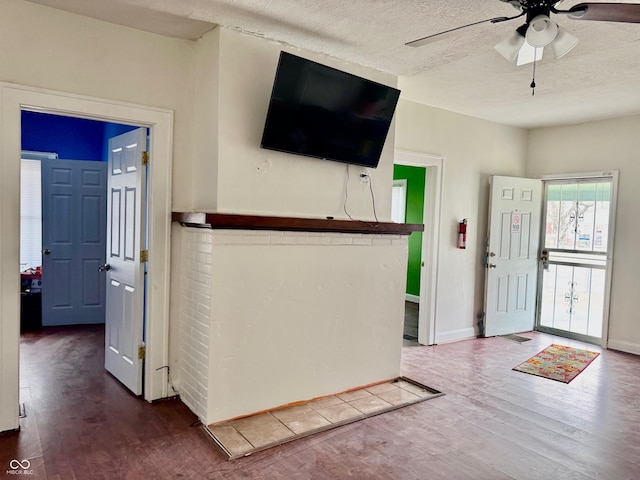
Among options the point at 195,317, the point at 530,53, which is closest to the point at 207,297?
the point at 195,317

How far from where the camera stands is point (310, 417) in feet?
9.73

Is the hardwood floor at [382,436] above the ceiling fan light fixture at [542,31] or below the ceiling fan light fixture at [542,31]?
below

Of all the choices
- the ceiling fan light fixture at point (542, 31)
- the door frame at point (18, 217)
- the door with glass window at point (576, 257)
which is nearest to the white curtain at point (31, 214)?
the door frame at point (18, 217)

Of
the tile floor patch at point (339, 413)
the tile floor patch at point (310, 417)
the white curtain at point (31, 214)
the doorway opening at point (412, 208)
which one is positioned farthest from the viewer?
the doorway opening at point (412, 208)

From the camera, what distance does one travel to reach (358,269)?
343 cm

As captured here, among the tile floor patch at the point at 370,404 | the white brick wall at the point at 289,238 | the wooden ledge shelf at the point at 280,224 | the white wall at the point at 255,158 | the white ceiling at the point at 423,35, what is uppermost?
the white ceiling at the point at 423,35

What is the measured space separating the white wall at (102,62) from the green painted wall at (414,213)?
458 cm

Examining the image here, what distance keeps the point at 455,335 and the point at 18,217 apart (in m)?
4.21

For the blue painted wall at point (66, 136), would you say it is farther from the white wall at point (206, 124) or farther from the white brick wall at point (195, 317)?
the white brick wall at point (195, 317)

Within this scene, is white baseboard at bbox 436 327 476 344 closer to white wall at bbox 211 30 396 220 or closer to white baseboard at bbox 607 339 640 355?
white baseboard at bbox 607 339 640 355

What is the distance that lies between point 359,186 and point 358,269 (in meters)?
0.65

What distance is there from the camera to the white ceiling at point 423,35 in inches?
98.4

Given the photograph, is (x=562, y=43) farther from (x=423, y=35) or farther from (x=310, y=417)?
(x=310, y=417)

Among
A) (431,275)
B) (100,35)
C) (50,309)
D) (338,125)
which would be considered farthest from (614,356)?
(50,309)
